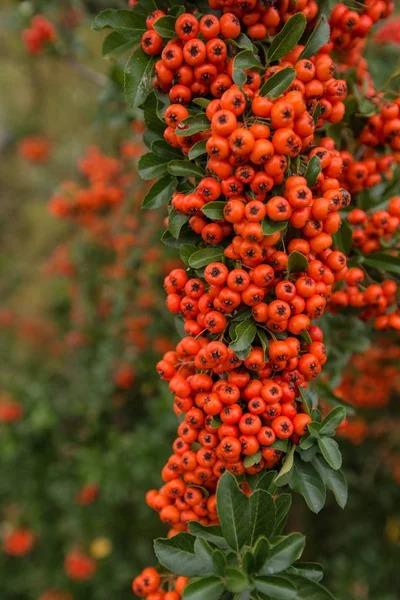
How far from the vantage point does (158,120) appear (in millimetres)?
1878

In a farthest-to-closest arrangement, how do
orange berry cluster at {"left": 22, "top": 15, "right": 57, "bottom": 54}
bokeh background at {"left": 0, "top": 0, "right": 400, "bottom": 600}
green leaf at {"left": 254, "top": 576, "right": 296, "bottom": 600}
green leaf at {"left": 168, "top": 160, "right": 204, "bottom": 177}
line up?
orange berry cluster at {"left": 22, "top": 15, "right": 57, "bottom": 54} < bokeh background at {"left": 0, "top": 0, "right": 400, "bottom": 600} < green leaf at {"left": 168, "top": 160, "right": 204, "bottom": 177} < green leaf at {"left": 254, "top": 576, "right": 296, "bottom": 600}

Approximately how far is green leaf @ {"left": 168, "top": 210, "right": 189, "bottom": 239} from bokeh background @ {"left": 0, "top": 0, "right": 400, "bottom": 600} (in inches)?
66.5

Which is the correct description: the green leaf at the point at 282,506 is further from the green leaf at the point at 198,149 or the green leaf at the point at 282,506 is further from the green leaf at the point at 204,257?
the green leaf at the point at 198,149

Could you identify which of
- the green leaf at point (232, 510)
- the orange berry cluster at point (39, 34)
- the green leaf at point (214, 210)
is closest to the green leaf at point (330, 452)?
the green leaf at point (232, 510)

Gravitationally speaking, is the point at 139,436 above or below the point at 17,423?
above

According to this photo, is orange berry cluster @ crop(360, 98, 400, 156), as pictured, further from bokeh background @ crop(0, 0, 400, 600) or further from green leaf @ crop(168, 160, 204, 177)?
bokeh background @ crop(0, 0, 400, 600)

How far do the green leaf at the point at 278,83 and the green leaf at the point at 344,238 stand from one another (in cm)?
69

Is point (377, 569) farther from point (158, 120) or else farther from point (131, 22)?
point (131, 22)

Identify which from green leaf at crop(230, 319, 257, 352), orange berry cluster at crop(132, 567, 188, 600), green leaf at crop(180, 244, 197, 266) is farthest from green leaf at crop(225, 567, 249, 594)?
green leaf at crop(180, 244, 197, 266)

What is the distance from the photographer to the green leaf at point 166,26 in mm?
1667

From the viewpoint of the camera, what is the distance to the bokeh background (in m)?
4.07

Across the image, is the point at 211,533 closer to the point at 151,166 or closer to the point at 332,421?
the point at 332,421

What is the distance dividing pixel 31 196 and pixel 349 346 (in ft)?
31.3

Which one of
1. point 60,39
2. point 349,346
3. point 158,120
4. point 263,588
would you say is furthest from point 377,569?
point 60,39
